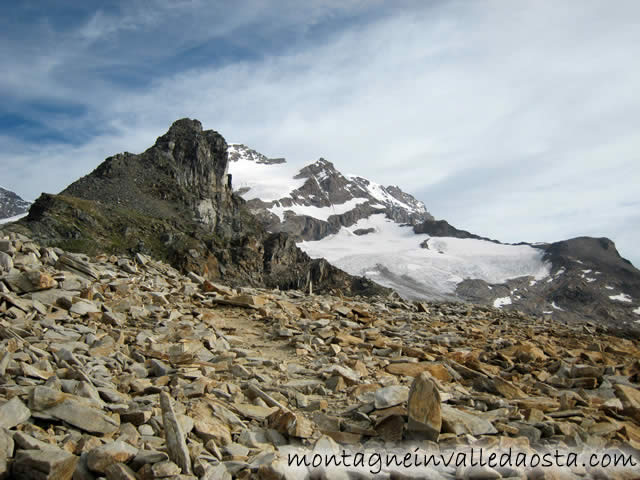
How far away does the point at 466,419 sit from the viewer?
587cm

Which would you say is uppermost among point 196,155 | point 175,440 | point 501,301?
point 196,155

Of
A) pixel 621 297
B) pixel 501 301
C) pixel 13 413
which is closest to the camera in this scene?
pixel 13 413

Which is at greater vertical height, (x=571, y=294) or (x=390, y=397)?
(x=571, y=294)

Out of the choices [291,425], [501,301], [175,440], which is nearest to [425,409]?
[291,425]

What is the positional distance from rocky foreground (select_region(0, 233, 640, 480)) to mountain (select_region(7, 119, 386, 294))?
1369 inches

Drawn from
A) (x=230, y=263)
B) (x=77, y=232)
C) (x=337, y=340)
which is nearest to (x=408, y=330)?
(x=337, y=340)

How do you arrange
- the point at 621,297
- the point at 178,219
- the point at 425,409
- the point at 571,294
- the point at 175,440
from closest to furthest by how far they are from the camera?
the point at 175,440
the point at 425,409
the point at 178,219
the point at 571,294
the point at 621,297

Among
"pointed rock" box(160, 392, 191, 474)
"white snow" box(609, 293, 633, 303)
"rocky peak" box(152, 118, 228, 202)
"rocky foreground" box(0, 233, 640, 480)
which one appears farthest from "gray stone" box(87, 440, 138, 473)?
"white snow" box(609, 293, 633, 303)

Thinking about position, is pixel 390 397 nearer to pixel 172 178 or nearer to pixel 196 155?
pixel 172 178

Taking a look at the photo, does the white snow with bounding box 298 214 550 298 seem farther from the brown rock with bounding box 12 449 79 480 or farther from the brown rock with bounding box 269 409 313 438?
the brown rock with bounding box 12 449 79 480

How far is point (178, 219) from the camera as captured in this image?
82125 mm

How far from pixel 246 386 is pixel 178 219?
79070 mm

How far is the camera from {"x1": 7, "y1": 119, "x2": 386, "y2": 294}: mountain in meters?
53.4

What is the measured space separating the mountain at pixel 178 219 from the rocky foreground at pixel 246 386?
114 feet
